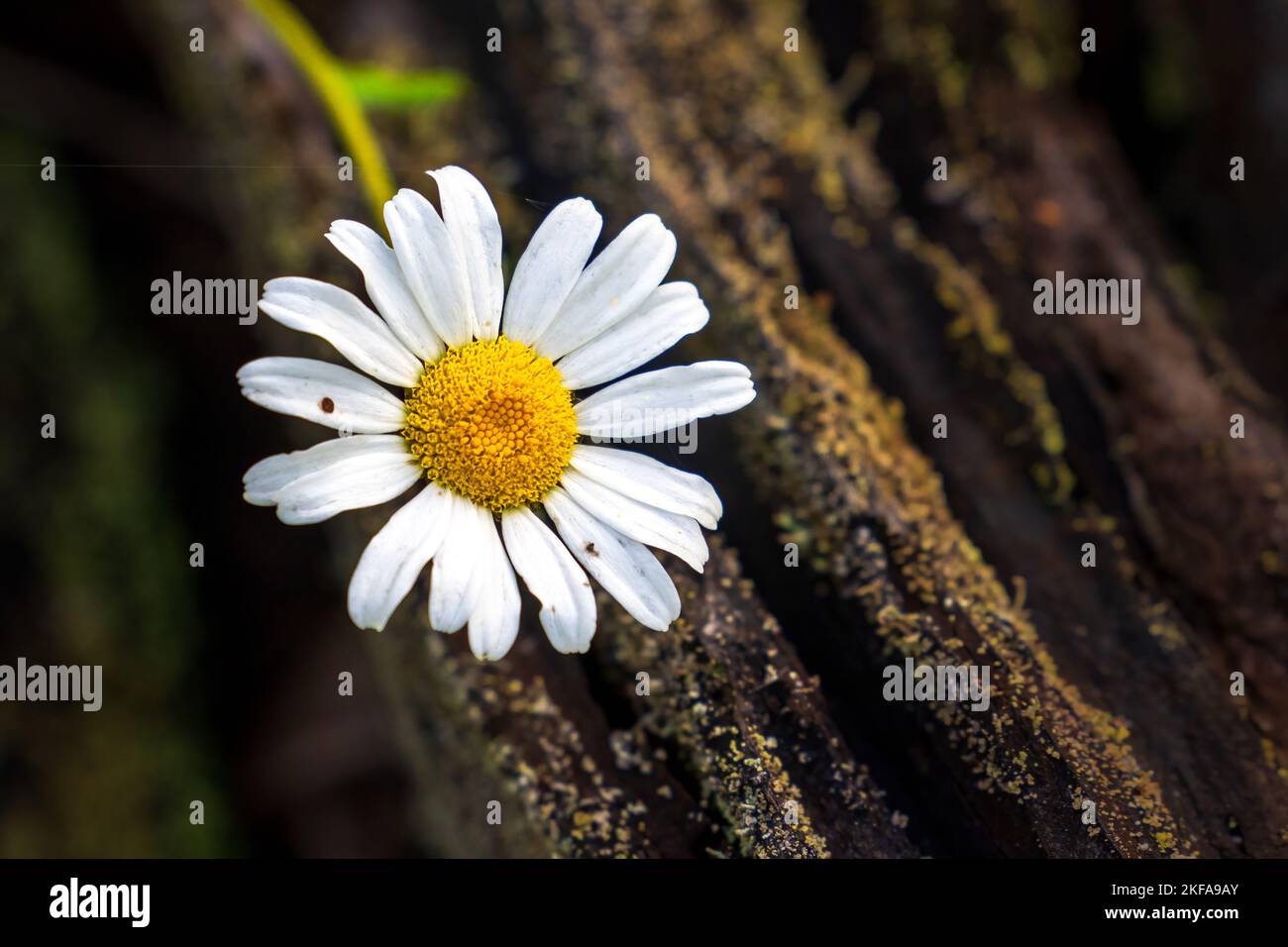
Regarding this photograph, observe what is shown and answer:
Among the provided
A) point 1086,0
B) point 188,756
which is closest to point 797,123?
point 1086,0

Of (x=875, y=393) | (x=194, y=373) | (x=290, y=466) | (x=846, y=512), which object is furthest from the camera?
(x=194, y=373)


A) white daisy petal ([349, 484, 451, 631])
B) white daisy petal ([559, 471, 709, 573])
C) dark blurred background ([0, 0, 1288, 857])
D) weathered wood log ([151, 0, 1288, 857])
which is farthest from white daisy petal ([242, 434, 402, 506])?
dark blurred background ([0, 0, 1288, 857])

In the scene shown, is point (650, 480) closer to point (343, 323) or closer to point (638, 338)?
point (638, 338)

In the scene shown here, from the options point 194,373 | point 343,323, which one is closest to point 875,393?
point 343,323

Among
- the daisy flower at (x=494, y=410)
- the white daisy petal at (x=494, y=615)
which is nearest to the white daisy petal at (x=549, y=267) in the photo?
the daisy flower at (x=494, y=410)

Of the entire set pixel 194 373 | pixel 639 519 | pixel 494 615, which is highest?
pixel 194 373
